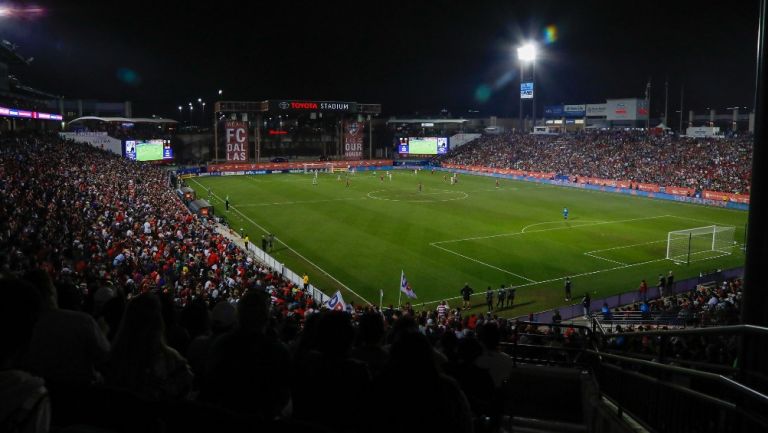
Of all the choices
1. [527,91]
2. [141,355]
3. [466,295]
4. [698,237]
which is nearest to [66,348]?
[141,355]

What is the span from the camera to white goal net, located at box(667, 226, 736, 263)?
35.6 meters

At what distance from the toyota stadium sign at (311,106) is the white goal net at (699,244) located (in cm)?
7231

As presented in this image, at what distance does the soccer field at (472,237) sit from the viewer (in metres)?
30.4

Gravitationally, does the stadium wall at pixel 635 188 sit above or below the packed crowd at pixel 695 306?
→ above

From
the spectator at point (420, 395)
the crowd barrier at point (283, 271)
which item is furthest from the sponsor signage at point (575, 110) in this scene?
the spectator at point (420, 395)

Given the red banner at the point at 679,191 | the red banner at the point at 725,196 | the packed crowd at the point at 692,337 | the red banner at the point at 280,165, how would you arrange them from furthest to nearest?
the red banner at the point at 280,165 < the red banner at the point at 679,191 < the red banner at the point at 725,196 < the packed crowd at the point at 692,337

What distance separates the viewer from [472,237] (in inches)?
1606

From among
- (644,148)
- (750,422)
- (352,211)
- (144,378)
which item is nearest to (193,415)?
(144,378)

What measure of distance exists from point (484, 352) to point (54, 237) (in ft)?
60.0

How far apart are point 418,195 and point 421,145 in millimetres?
47010

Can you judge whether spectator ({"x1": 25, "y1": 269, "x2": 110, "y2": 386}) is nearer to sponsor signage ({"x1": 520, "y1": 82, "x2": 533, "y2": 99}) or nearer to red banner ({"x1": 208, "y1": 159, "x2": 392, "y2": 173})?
red banner ({"x1": 208, "y1": 159, "x2": 392, "y2": 173})

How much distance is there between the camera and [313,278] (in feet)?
101

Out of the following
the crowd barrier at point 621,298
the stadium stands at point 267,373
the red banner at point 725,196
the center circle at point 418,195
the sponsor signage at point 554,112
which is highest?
the sponsor signage at point 554,112

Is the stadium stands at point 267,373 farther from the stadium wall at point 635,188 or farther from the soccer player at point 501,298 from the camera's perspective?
the stadium wall at point 635,188
